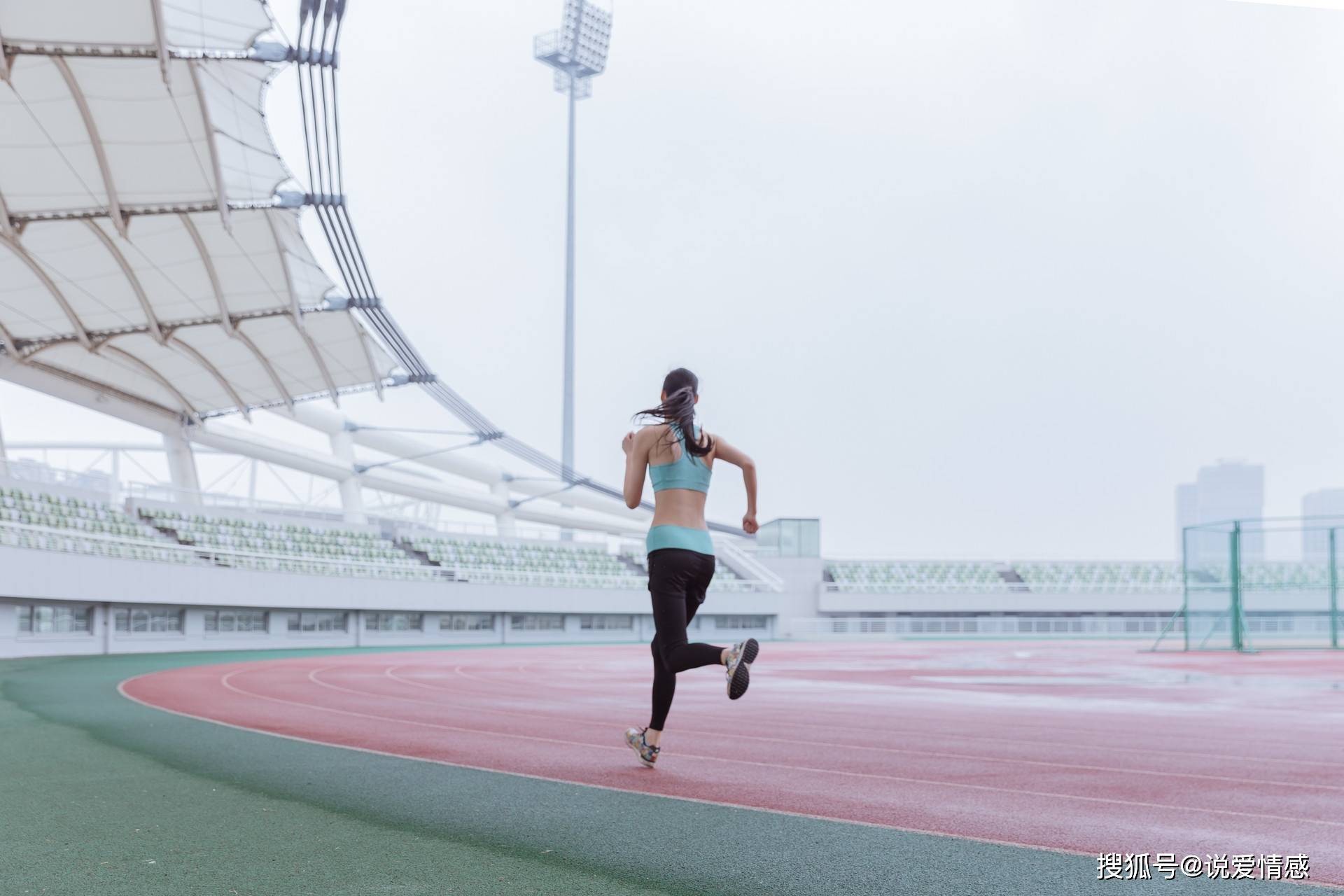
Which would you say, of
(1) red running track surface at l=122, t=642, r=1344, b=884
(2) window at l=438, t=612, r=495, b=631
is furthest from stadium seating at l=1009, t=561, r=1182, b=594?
(1) red running track surface at l=122, t=642, r=1344, b=884

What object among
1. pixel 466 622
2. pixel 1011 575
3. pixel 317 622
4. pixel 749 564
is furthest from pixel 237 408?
pixel 1011 575

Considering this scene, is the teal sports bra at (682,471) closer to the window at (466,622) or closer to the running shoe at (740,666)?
the running shoe at (740,666)

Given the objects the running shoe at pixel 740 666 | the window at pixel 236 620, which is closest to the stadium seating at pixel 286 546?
the window at pixel 236 620

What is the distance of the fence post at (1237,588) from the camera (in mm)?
27516

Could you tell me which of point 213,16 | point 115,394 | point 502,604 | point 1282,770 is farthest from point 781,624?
point 1282,770

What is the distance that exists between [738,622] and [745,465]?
46.5 meters

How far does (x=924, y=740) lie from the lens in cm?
826

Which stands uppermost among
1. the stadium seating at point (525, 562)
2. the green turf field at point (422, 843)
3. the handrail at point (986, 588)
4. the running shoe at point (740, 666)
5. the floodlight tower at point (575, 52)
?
the floodlight tower at point (575, 52)

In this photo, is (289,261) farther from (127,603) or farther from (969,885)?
(969,885)

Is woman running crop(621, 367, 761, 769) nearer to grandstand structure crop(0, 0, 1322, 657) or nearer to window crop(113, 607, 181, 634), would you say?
grandstand structure crop(0, 0, 1322, 657)

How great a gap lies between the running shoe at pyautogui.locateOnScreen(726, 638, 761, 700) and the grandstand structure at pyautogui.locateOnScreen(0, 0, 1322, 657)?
16610 millimetres

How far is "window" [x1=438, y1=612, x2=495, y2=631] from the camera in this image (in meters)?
40.9

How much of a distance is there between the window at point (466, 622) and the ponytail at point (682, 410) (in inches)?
1435

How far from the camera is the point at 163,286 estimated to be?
29328mm
